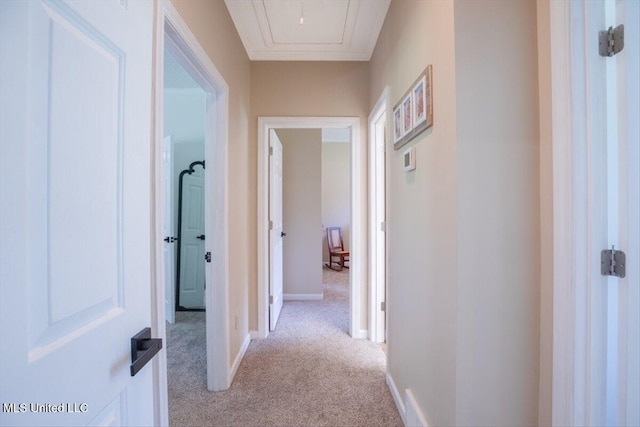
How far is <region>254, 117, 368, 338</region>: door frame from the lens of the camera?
8.78 ft

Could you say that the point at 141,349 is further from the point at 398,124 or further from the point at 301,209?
the point at 301,209

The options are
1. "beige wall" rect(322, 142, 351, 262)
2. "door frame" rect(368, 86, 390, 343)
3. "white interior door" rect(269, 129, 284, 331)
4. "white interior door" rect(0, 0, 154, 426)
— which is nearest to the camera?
"white interior door" rect(0, 0, 154, 426)

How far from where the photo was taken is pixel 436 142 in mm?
1253

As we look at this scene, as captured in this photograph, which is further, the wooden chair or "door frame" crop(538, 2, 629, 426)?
the wooden chair

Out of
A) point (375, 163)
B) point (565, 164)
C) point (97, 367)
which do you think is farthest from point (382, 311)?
point (97, 367)

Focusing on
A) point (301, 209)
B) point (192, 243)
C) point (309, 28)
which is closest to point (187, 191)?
point (192, 243)

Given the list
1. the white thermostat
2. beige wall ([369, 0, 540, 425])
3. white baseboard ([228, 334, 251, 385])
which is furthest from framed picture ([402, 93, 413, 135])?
white baseboard ([228, 334, 251, 385])

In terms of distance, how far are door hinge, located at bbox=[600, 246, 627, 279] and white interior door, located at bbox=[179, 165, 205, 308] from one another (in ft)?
11.2

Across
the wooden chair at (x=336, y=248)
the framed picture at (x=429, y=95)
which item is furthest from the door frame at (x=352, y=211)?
the wooden chair at (x=336, y=248)

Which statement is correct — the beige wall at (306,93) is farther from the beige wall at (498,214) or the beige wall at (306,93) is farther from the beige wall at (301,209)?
the beige wall at (498,214)

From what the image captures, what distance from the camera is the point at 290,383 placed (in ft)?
6.64

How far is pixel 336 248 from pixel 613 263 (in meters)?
5.06

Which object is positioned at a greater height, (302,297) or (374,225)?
(374,225)

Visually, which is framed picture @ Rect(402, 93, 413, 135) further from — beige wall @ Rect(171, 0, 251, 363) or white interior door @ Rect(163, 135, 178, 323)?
white interior door @ Rect(163, 135, 178, 323)
